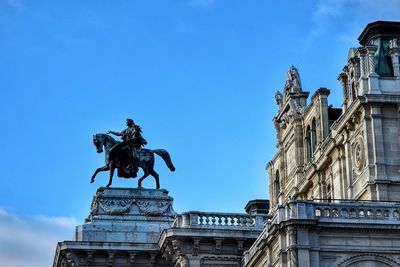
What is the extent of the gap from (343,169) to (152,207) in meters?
11.5

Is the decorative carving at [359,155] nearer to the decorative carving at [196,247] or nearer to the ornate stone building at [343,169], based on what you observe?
the ornate stone building at [343,169]

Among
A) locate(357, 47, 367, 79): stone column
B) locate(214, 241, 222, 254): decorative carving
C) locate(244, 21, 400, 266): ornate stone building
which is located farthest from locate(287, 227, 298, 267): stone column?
locate(357, 47, 367, 79): stone column

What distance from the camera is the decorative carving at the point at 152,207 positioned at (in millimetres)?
75438

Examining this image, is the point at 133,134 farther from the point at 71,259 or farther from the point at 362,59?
the point at 362,59

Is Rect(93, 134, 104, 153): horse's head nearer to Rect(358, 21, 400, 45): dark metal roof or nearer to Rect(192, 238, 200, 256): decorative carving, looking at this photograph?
Rect(192, 238, 200, 256): decorative carving

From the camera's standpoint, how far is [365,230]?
56.1 meters

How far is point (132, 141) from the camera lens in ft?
251

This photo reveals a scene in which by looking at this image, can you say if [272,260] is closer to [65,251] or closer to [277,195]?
[65,251]

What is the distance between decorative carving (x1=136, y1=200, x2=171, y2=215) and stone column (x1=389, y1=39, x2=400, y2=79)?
51.5 ft

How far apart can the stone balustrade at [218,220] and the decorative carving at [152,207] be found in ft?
15.2

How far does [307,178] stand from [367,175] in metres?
11.4

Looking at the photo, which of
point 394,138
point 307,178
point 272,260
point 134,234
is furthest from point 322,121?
point 272,260

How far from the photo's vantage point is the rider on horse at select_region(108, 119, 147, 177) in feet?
251

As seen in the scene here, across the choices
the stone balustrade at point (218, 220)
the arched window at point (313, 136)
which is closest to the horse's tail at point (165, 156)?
the stone balustrade at point (218, 220)
